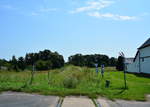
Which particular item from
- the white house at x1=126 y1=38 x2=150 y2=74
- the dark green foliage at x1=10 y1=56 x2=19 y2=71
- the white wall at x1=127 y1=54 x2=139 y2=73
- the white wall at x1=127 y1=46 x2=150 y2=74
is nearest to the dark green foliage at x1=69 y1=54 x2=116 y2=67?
the dark green foliage at x1=10 y1=56 x2=19 y2=71

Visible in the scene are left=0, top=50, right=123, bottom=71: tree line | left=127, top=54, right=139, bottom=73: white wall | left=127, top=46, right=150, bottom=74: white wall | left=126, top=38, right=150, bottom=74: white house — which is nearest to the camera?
left=127, top=46, right=150, bottom=74: white wall

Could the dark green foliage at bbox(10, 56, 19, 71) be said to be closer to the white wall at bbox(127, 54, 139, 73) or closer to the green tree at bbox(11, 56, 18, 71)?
the green tree at bbox(11, 56, 18, 71)

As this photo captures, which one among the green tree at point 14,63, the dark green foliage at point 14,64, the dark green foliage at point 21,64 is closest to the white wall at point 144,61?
the dark green foliage at point 14,64

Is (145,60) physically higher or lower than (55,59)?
lower

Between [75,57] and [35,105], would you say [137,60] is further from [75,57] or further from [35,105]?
[75,57]

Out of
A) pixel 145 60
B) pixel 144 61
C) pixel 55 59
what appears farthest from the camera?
pixel 55 59

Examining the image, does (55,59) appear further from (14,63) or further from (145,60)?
(145,60)

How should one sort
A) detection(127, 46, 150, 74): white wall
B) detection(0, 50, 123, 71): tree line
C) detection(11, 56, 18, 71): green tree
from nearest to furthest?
detection(127, 46, 150, 74): white wall, detection(11, 56, 18, 71): green tree, detection(0, 50, 123, 71): tree line

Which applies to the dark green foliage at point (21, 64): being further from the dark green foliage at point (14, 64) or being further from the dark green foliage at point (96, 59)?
the dark green foliage at point (96, 59)

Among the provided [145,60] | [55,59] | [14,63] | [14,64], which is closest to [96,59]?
[55,59]

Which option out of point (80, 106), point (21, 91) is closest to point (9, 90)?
point (21, 91)

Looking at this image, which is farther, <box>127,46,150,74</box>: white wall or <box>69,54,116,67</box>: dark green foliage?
<box>69,54,116,67</box>: dark green foliage

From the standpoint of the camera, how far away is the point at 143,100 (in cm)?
898

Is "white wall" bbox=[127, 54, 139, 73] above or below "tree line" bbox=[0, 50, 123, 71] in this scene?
below
